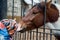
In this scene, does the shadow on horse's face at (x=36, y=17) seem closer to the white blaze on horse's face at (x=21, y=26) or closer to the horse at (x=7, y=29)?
the white blaze on horse's face at (x=21, y=26)

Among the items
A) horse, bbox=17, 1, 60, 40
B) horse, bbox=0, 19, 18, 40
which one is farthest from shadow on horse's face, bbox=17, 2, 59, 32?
horse, bbox=0, 19, 18, 40

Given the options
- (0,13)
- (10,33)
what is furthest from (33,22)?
(0,13)

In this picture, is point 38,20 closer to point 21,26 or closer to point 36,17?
point 36,17

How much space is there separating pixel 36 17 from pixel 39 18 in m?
0.05

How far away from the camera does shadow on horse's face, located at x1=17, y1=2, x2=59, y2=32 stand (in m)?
2.97

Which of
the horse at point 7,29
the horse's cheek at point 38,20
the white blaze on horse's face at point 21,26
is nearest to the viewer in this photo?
the horse at point 7,29

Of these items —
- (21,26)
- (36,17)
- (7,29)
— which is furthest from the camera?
(36,17)

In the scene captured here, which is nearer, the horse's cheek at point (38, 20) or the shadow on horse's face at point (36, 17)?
the shadow on horse's face at point (36, 17)

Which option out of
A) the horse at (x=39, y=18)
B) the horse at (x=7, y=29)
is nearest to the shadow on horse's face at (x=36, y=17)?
the horse at (x=39, y=18)

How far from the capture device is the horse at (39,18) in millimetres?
2975

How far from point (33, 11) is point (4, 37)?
0.65m

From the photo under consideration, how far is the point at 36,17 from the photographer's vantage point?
308 centimetres

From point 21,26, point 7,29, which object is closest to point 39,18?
point 21,26

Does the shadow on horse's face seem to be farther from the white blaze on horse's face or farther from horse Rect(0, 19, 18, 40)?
horse Rect(0, 19, 18, 40)
